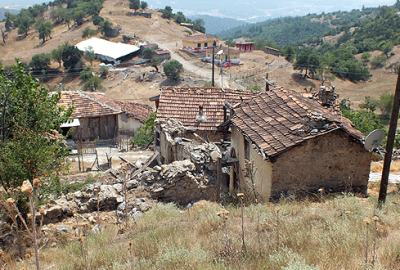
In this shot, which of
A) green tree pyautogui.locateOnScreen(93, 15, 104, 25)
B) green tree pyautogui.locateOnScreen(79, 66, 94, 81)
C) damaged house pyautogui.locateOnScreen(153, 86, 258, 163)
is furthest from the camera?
green tree pyautogui.locateOnScreen(93, 15, 104, 25)

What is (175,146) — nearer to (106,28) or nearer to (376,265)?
(376,265)

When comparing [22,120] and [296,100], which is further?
[296,100]

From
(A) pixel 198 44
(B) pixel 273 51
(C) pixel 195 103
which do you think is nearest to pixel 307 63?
(B) pixel 273 51

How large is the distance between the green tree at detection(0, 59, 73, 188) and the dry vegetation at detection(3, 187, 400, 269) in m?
2.04

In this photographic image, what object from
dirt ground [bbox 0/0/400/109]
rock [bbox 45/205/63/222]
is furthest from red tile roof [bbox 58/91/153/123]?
dirt ground [bbox 0/0/400/109]

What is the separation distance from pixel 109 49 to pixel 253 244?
6976cm

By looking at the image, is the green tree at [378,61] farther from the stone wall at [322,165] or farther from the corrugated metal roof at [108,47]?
the stone wall at [322,165]

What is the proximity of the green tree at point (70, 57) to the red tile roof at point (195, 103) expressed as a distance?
5078cm

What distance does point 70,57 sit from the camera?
64562 mm

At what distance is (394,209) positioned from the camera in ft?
26.2

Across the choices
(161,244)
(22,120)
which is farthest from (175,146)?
(161,244)

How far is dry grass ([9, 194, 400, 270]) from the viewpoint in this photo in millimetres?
5336

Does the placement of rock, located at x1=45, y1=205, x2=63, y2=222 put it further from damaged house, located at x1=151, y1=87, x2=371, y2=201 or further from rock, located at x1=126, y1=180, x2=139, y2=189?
damaged house, located at x1=151, y1=87, x2=371, y2=201

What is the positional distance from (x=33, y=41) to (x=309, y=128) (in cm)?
9428
